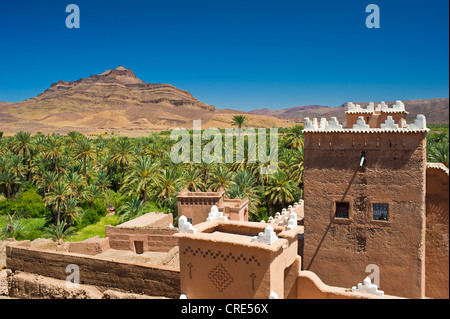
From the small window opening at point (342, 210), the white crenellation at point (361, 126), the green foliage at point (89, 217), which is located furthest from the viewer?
the green foliage at point (89, 217)

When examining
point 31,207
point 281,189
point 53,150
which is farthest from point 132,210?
point 53,150

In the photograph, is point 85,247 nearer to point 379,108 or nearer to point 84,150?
point 379,108

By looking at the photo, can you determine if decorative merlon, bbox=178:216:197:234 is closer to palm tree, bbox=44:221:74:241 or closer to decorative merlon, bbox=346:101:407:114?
decorative merlon, bbox=346:101:407:114

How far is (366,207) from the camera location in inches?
509

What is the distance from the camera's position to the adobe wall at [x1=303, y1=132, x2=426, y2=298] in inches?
485

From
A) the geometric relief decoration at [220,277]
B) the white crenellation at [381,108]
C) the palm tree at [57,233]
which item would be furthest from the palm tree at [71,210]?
the white crenellation at [381,108]

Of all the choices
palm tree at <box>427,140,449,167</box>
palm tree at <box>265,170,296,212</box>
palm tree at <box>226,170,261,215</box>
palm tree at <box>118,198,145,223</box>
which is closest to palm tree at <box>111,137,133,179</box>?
palm tree at <box>118,198,145,223</box>

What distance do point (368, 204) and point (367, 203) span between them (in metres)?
0.05

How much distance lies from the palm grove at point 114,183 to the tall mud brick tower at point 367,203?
14.3 meters

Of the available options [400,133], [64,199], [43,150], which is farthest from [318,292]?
[43,150]

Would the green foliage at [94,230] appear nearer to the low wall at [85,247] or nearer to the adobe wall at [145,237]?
the adobe wall at [145,237]

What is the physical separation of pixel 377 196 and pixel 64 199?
26.8 m

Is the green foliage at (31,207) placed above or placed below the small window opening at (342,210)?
below

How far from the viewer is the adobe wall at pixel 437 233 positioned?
12648 millimetres
